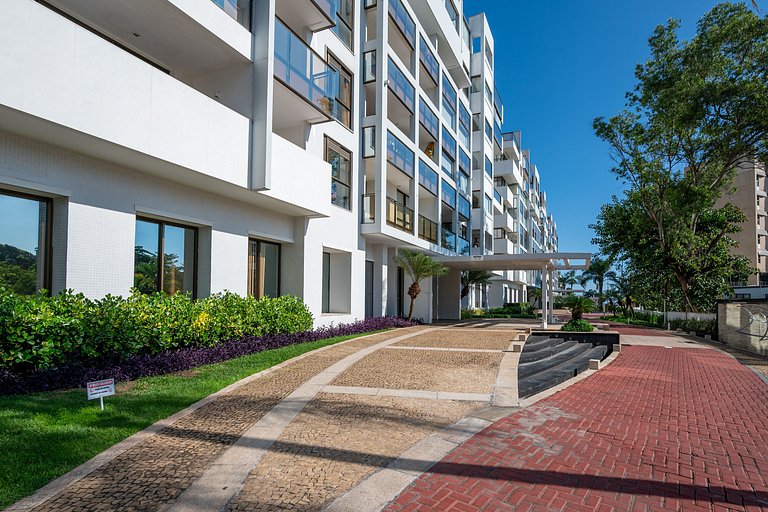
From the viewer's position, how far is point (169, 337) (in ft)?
29.0

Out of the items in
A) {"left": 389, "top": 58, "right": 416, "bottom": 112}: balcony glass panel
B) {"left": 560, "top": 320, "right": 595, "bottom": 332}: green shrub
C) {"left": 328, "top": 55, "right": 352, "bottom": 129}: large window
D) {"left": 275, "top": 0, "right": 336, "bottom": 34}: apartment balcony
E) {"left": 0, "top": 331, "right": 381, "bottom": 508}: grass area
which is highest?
{"left": 389, "top": 58, "right": 416, "bottom": 112}: balcony glass panel

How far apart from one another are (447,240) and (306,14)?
16.0 metres

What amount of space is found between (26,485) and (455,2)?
32.6 metres

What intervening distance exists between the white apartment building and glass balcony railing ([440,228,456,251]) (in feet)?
17.5

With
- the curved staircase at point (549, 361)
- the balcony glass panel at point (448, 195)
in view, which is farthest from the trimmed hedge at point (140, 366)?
the balcony glass panel at point (448, 195)

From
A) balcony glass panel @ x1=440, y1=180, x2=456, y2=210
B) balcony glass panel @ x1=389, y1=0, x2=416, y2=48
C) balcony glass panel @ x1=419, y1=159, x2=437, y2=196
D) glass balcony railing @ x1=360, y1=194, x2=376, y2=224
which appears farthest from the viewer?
balcony glass panel @ x1=440, y1=180, x2=456, y2=210

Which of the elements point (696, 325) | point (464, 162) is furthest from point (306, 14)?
point (696, 325)

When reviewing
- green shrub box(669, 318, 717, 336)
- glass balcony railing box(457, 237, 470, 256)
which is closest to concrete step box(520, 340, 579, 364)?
green shrub box(669, 318, 717, 336)

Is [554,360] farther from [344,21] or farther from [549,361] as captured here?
[344,21]

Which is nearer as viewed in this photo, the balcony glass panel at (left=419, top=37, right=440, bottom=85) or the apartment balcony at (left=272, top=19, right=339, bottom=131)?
the apartment balcony at (left=272, top=19, right=339, bottom=131)

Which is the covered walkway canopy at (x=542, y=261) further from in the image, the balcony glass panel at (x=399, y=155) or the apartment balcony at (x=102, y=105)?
the apartment balcony at (x=102, y=105)

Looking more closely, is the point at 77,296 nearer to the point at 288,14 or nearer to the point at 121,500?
the point at 121,500

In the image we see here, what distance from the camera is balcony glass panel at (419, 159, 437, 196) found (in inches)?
911

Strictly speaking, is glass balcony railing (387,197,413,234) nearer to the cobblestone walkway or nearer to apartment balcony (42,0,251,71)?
apartment balcony (42,0,251,71)
